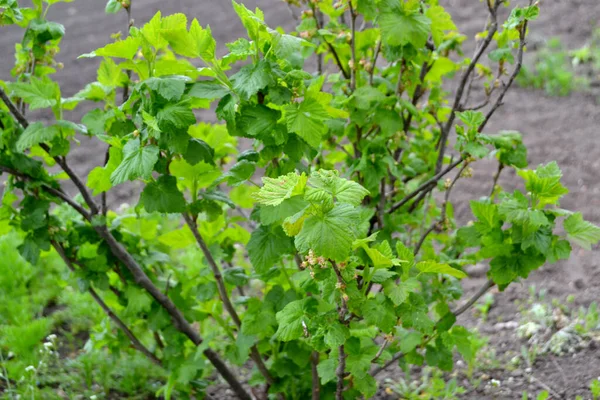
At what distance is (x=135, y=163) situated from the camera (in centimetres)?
163

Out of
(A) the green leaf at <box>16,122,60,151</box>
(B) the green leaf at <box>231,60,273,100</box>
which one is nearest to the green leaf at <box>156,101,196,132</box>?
(B) the green leaf at <box>231,60,273,100</box>

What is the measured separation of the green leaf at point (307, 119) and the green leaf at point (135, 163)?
0.35 meters

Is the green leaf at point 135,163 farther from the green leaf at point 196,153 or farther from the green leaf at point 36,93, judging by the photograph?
the green leaf at point 36,93

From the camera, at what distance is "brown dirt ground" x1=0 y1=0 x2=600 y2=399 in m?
2.80

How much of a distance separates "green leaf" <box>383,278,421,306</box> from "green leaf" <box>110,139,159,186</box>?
0.64 meters

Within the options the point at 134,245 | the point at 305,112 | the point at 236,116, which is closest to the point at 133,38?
the point at 236,116

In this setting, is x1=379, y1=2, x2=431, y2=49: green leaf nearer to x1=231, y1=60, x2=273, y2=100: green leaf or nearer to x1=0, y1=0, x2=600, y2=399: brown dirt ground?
x1=231, y1=60, x2=273, y2=100: green leaf

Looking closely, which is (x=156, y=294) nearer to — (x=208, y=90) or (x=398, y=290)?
(x=208, y=90)

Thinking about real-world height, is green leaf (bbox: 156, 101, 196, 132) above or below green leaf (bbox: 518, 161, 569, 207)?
above

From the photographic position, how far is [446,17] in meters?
2.13

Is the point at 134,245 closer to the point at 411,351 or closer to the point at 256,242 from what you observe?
the point at 256,242

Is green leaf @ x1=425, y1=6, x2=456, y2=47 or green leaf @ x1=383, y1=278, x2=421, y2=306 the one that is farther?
green leaf @ x1=425, y1=6, x2=456, y2=47

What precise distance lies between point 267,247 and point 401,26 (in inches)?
28.9

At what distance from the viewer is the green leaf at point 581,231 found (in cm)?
192
